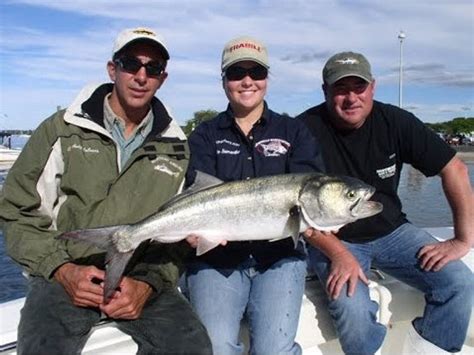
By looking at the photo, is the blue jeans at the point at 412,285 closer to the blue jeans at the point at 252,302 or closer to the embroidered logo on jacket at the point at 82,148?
the blue jeans at the point at 252,302

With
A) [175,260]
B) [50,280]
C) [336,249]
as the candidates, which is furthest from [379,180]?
[50,280]

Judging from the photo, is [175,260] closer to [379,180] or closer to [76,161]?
[76,161]

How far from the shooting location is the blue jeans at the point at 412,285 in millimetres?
4234

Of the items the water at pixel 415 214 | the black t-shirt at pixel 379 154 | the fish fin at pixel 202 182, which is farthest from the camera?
the water at pixel 415 214

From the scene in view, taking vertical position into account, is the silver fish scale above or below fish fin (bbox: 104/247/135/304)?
above

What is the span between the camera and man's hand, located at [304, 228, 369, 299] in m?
4.26

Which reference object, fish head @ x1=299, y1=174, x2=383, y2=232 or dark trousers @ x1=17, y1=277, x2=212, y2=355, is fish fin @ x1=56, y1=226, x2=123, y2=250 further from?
fish head @ x1=299, y1=174, x2=383, y2=232

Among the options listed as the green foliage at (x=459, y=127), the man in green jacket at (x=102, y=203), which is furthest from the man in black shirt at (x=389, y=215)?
the green foliage at (x=459, y=127)

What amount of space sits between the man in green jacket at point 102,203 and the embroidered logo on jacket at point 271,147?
0.59m

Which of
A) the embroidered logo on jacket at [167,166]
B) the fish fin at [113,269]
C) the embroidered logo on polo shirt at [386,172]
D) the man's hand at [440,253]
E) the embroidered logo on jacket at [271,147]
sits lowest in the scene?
the man's hand at [440,253]

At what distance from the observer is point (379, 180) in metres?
4.97

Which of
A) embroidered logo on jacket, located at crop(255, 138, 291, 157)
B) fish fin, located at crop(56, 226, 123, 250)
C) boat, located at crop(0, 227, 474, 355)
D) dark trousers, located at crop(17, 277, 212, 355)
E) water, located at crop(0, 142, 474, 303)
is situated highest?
embroidered logo on jacket, located at crop(255, 138, 291, 157)

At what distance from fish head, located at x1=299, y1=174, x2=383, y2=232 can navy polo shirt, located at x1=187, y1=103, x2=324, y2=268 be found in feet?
1.51

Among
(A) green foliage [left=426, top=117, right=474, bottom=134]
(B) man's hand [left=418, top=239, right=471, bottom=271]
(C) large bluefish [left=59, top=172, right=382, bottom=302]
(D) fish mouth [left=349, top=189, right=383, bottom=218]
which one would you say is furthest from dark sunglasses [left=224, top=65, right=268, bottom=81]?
(A) green foliage [left=426, top=117, right=474, bottom=134]
